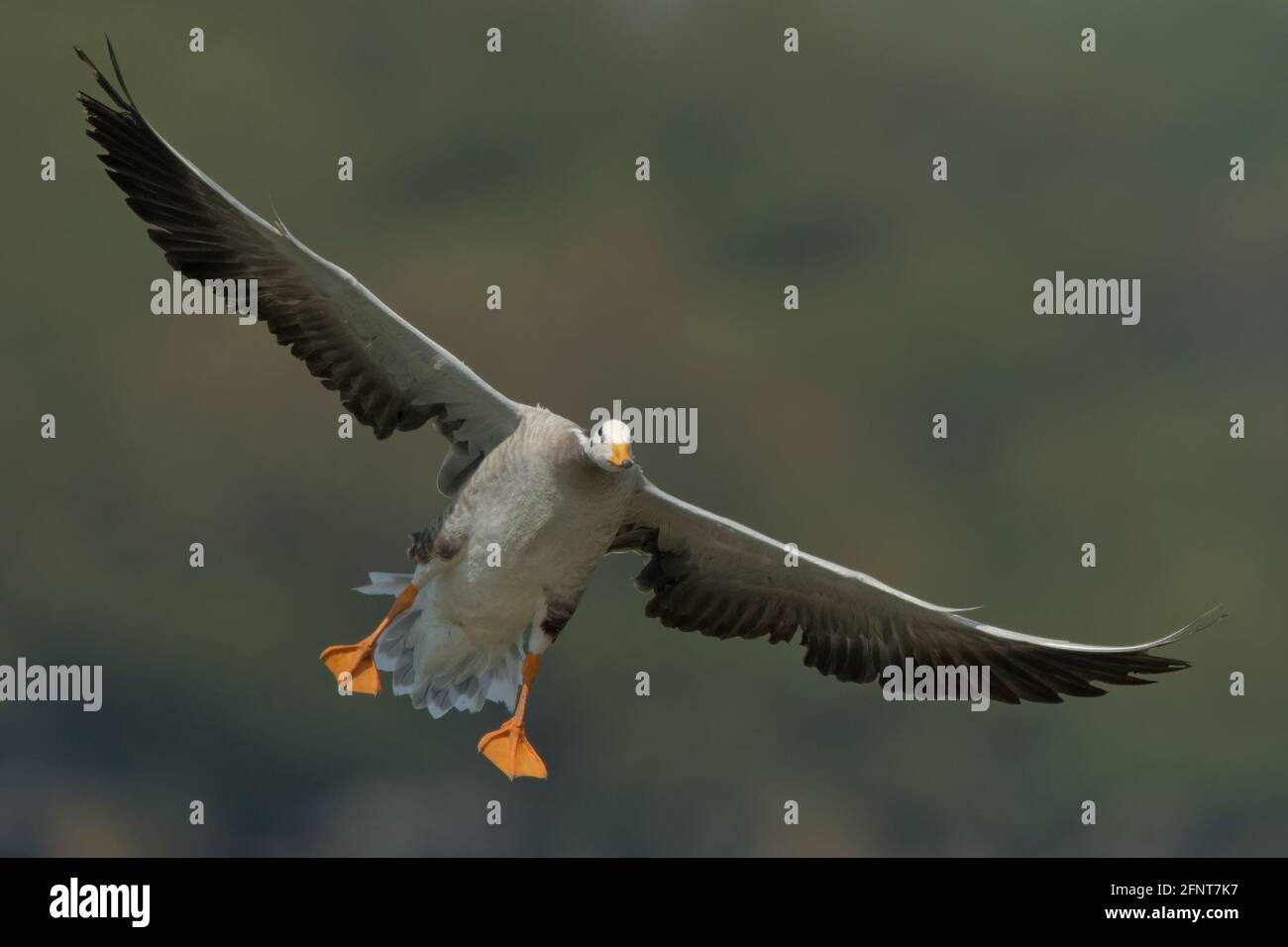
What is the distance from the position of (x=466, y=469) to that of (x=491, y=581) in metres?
1.03

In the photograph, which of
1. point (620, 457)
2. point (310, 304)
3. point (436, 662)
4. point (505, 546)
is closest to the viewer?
point (620, 457)

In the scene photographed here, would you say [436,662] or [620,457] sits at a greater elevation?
[620,457]

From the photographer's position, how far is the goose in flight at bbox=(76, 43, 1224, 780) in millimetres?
17297

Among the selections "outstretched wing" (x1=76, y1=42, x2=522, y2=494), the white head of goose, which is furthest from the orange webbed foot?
the white head of goose

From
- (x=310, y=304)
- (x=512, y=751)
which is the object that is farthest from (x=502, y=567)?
(x=310, y=304)

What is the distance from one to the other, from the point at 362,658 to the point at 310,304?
8.77 feet

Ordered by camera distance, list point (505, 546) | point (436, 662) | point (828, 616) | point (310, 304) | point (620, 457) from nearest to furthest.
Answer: point (620, 457) → point (505, 546) → point (310, 304) → point (436, 662) → point (828, 616)

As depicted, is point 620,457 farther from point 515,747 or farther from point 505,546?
point 515,747

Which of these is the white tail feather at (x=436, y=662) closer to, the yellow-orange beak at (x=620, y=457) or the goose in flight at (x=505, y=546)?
the goose in flight at (x=505, y=546)

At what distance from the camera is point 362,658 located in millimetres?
18422

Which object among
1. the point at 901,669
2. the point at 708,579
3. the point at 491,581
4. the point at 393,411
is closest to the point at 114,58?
the point at 393,411

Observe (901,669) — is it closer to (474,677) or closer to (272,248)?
(474,677)

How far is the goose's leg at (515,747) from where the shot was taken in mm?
18562

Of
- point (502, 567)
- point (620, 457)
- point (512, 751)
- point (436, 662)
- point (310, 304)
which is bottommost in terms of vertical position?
point (512, 751)
